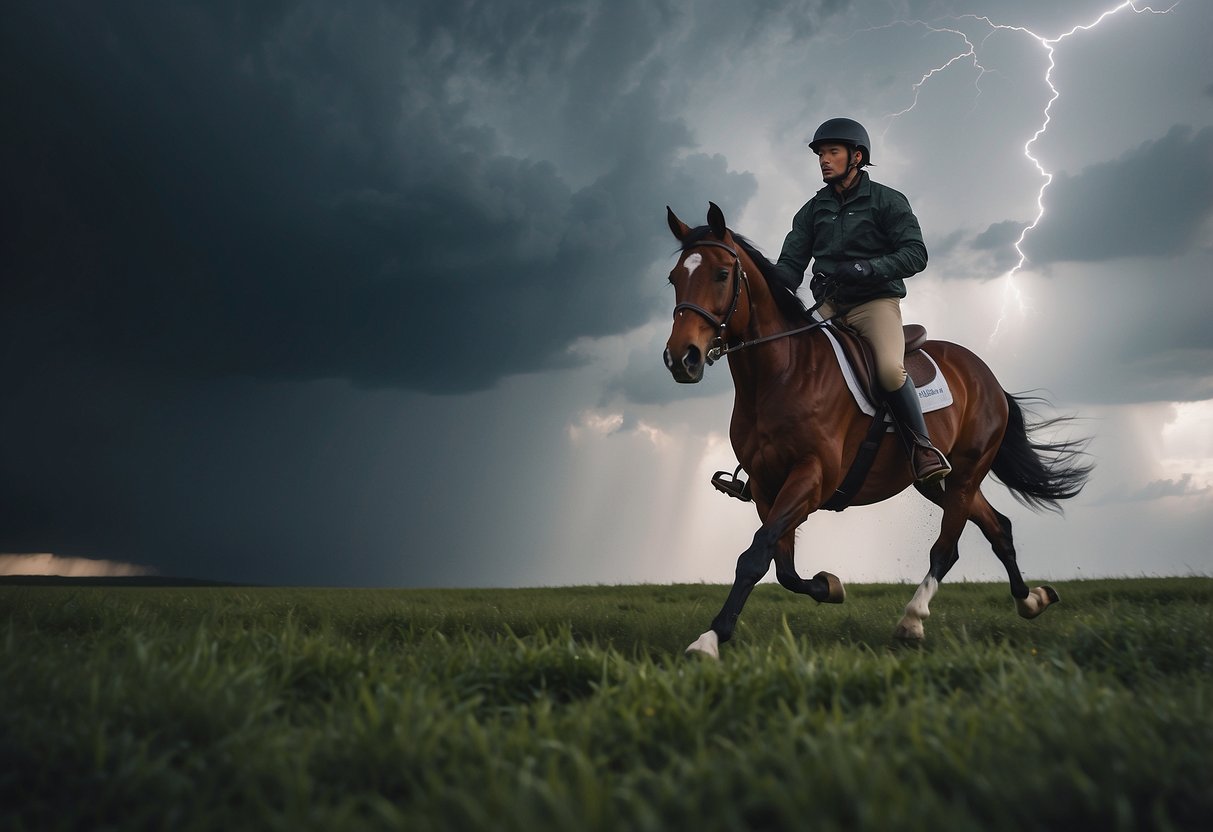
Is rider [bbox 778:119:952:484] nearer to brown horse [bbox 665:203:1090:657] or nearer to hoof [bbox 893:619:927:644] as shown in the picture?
brown horse [bbox 665:203:1090:657]

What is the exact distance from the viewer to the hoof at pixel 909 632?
19.2 ft

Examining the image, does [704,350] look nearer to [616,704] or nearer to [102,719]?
[616,704]

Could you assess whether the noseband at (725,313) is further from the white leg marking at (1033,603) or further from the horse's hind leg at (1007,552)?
the white leg marking at (1033,603)

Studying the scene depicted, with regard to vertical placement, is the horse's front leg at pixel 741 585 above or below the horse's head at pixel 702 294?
below

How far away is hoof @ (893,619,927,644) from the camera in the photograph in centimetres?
584

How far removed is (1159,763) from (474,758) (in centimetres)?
193

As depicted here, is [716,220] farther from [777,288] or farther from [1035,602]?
[1035,602]

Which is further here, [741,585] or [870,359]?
[870,359]

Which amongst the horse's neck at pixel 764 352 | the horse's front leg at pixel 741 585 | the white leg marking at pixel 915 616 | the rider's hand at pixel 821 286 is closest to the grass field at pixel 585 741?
the horse's front leg at pixel 741 585

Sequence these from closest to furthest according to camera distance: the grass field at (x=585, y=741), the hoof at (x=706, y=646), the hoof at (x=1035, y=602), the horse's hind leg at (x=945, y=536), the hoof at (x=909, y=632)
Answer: the grass field at (x=585, y=741), the hoof at (x=706, y=646), the hoof at (x=909, y=632), the horse's hind leg at (x=945, y=536), the hoof at (x=1035, y=602)

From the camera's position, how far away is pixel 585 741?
2410mm

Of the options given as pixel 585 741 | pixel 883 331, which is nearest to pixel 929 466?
pixel 883 331

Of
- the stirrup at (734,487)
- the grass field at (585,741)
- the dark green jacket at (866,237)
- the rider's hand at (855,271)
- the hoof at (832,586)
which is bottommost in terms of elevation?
the grass field at (585,741)

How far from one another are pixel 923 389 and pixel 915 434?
0.76m
